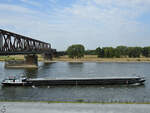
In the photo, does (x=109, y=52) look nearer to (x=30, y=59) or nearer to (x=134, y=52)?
(x=134, y=52)

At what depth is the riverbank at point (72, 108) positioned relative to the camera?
17.8 m

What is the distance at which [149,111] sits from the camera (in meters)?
17.4

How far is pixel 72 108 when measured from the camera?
18625mm

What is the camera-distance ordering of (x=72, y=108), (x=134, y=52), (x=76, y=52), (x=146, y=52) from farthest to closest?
(x=146, y=52) → (x=76, y=52) → (x=134, y=52) → (x=72, y=108)

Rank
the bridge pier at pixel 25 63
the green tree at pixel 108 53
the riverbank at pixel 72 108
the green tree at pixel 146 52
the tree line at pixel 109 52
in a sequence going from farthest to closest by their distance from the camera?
1. the green tree at pixel 146 52
2. the tree line at pixel 109 52
3. the green tree at pixel 108 53
4. the bridge pier at pixel 25 63
5. the riverbank at pixel 72 108

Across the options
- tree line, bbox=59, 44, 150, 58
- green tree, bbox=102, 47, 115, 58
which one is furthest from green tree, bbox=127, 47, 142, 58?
green tree, bbox=102, 47, 115, 58

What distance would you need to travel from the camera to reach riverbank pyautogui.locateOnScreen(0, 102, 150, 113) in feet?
58.4

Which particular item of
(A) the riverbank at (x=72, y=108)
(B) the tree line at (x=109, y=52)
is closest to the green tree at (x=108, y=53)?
(B) the tree line at (x=109, y=52)

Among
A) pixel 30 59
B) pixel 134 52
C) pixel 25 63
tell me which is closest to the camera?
pixel 25 63

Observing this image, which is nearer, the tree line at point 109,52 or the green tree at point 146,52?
the tree line at point 109,52

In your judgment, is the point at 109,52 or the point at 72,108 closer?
the point at 72,108

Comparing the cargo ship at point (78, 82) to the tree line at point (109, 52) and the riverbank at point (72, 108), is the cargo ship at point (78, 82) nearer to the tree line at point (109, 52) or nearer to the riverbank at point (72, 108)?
the riverbank at point (72, 108)

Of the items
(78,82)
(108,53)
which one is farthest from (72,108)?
(108,53)

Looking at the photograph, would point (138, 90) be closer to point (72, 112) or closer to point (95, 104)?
point (95, 104)
